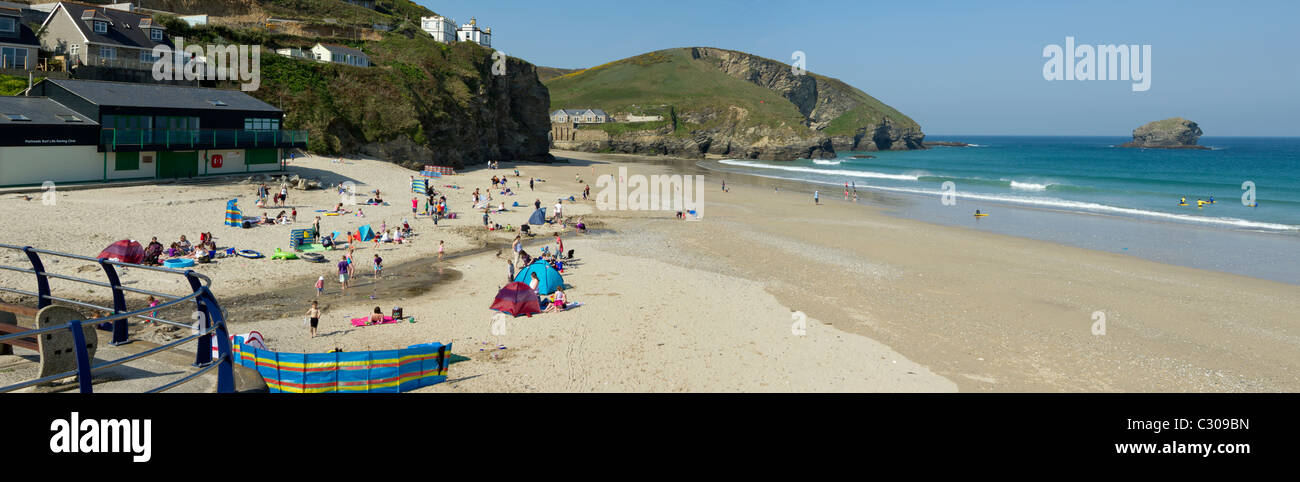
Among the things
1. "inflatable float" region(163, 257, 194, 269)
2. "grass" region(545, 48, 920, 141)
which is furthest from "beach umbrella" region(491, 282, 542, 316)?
"grass" region(545, 48, 920, 141)

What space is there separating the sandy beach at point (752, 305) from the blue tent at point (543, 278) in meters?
0.82

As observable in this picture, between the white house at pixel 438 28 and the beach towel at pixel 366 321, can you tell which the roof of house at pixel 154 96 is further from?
the white house at pixel 438 28

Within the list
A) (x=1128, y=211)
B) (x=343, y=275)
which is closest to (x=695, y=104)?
(x=1128, y=211)

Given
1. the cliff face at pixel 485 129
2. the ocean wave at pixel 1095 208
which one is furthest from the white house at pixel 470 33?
the ocean wave at pixel 1095 208

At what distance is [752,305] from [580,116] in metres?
125

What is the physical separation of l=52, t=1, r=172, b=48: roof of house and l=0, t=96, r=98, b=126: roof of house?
16.0 m

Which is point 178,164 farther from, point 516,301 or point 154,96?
point 516,301

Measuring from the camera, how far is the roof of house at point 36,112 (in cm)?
3247

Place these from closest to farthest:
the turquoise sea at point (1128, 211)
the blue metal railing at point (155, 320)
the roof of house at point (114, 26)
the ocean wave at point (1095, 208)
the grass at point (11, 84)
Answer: the blue metal railing at point (155, 320), the turquoise sea at point (1128, 211), the grass at point (11, 84), the ocean wave at point (1095, 208), the roof of house at point (114, 26)

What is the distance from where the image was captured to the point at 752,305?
2197 cm

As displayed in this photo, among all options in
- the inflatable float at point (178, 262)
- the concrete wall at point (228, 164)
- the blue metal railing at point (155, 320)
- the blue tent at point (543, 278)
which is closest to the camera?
the blue metal railing at point (155, 320)

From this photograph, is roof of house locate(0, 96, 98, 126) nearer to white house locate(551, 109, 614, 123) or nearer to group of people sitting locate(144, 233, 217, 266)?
group of people sitting locate(144, 233, 217, 266)

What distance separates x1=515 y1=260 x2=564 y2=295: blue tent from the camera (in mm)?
21953
